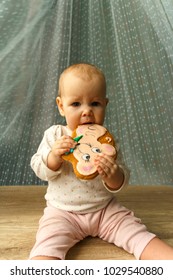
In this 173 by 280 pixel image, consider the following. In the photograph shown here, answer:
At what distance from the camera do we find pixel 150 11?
3.91 ft

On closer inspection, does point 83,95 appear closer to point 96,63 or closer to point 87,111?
point 87,111

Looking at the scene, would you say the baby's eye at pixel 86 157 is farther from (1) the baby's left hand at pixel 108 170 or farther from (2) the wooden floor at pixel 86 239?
(2) the wooden floor at pixel 86 239

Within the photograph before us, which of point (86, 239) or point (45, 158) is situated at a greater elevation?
point (45, 158)

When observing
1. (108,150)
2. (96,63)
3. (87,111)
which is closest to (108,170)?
(108,150)

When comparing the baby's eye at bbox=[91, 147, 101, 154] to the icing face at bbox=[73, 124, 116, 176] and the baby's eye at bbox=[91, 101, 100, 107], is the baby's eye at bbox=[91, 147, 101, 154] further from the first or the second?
the baby's eye at bbox=[91, 101, 100, 107]

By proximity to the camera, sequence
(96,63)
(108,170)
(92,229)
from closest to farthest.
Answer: (108,170) → (92,229) → (96,63)

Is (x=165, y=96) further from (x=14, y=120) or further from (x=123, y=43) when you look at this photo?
(x=14, y=120)

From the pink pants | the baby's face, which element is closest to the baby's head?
the baby's face

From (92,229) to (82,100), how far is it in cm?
33

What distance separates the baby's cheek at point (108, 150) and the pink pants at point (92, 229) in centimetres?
17

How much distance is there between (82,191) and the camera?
3.27 ft

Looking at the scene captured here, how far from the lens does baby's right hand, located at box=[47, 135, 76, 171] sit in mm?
938
